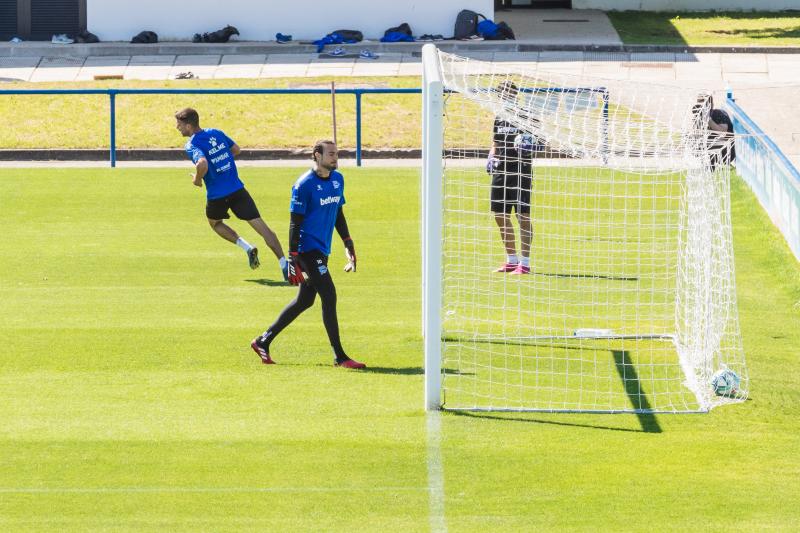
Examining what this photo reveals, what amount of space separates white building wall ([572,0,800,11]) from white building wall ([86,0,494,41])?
5.27 metres

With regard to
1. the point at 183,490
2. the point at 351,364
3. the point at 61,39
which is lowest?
the point at 183,490

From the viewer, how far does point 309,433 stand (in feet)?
33.1

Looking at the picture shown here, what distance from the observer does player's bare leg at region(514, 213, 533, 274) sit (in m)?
15.1

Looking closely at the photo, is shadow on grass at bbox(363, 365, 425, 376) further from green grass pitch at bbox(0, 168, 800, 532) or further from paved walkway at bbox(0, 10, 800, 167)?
paved walkway at bbox(0, 10, 800, 167)

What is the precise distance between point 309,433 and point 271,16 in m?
25.0

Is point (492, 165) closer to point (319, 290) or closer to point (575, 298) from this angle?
point (575, 298)

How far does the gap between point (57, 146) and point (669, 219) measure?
490 inches

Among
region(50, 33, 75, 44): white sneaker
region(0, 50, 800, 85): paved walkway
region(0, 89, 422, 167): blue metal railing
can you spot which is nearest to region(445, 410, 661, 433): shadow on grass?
region(0, 89, 422, 167): blue metal railing

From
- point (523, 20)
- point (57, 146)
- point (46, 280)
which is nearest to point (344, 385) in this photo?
point (46, 280)

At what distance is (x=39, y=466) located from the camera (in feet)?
30.9

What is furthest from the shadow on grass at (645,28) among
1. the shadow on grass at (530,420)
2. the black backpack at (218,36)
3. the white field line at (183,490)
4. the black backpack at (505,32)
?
the white field line at (183,490)

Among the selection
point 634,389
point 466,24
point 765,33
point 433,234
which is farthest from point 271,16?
point 433,234

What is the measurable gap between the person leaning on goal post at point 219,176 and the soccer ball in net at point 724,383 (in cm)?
570

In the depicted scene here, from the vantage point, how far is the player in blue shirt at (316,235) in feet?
37.5
